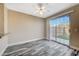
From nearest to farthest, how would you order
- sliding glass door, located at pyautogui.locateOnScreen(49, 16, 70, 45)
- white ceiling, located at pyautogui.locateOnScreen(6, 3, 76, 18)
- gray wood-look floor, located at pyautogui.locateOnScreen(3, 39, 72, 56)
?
white ceiling, located at pyautogui.locateOnScreen(6, 3, 76, 18) → gray wood-look floor, located at pyautogui.locateOnScreen(3, 39, 72, 56) → sliding glass door, located at pyautogui.locateOnScreen(49, 16, 70, 45)

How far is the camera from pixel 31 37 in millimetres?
2342

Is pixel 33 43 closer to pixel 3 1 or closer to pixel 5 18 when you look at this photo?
pixel 5 18

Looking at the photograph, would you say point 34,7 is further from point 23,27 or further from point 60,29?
point 60,29

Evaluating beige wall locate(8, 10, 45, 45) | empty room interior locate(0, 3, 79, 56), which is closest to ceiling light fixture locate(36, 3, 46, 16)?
empty room interior locate(0, 3, 79, 56)

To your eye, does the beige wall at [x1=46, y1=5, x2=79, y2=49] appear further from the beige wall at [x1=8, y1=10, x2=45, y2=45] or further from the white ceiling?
the beige wall at [x1=8, y1=10, x2=45, y2=45]

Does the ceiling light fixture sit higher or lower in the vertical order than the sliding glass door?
higher

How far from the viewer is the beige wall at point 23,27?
216 cm

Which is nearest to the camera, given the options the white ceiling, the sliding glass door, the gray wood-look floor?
the white ceiling

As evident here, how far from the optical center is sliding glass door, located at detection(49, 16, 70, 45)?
89.1 inches

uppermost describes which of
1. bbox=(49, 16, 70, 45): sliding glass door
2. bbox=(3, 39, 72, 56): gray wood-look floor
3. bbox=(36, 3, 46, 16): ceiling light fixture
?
bbox=(36, 3, 46, 16): ceiling light fixture

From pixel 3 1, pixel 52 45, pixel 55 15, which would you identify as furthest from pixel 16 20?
pixel 52 45

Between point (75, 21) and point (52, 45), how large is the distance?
0.87 meters

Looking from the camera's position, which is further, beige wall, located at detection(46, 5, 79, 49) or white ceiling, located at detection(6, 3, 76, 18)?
beige wall, located at detection(46, 5, 79, 49)

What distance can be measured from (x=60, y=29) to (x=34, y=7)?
876 mm
